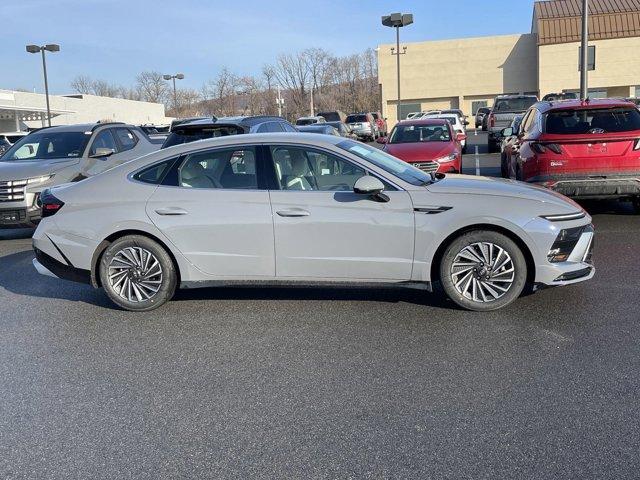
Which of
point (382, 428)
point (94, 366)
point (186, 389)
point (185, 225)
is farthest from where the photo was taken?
point (185, 225)

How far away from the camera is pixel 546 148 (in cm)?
881

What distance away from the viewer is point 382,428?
11.9ft

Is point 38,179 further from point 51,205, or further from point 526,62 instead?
point 526,62

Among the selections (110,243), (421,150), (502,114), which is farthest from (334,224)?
(502,114)

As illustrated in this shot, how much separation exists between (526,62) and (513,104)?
3410 cm

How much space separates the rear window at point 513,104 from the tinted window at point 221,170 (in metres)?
20.4

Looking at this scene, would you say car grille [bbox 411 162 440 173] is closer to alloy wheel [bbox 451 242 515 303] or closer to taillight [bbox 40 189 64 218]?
alloy wheel [bbox 451 242 515 303]

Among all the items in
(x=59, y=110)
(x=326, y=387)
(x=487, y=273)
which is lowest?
(x=326, y=387)

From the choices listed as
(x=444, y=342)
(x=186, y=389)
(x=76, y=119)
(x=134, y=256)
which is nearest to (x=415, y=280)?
(x=444, y=342)

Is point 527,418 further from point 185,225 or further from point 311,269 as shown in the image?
point 185,225

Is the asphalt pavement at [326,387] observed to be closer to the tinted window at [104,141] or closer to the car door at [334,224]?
the car door at [334,224]

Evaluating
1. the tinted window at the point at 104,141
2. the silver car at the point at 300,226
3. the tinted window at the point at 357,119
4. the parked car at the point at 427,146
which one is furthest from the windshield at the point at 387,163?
the tinted window at the point at 357,119

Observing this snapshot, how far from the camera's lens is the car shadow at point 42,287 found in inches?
263

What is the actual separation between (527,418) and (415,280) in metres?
2.04
